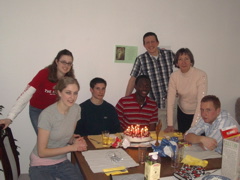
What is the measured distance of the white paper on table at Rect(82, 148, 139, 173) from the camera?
1.81m

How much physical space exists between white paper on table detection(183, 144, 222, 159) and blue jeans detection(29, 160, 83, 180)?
1038 millimetres

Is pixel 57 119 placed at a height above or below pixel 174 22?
below

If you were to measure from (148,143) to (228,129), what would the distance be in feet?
2.66

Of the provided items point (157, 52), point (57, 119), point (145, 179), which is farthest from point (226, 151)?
point (157, 52)

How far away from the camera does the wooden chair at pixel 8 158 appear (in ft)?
6.43

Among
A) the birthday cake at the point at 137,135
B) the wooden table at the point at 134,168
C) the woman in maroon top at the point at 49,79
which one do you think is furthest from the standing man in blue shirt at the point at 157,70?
the wooden table at the point at 134,168

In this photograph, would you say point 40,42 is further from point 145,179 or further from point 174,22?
point 145,179

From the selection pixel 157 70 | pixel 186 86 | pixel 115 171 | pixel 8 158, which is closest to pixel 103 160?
pixel 115 171

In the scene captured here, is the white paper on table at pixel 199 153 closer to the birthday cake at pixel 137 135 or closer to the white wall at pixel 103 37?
the birthday cake at pixel 137 135

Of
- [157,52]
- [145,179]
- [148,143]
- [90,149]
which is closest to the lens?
[145,179]

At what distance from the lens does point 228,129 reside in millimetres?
1786

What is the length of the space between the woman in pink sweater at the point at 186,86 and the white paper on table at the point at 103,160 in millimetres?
1218

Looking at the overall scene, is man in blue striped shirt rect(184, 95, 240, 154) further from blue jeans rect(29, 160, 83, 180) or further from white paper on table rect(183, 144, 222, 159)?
blue jeans rect(29, 160, 83, 180)

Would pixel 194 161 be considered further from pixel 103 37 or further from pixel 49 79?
pixel 103 37
